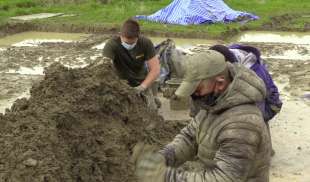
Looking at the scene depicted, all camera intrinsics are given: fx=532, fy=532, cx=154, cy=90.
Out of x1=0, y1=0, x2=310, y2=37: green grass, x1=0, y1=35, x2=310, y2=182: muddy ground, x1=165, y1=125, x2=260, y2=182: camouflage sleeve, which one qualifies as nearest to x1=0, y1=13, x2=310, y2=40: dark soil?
x1=0, y1=0, x2=310, y2=37: green grass

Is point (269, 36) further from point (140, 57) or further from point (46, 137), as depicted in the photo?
point (46, 137)

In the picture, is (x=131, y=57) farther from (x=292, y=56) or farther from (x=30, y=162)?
(x=292, y=56)

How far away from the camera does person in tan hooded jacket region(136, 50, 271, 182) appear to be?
2664mm

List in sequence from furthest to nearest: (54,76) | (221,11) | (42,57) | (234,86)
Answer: (221,11) < (42,57) < (54,76) < (234,86)

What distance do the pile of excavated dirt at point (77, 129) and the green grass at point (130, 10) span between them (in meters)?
8.46

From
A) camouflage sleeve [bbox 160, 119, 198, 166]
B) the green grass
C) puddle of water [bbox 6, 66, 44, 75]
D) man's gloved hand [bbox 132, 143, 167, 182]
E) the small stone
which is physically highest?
man's gloved hand [bbox 132, 143, 167, 182]

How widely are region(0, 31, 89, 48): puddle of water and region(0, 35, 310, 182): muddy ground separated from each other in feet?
19.8

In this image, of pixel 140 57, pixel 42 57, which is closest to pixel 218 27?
pixel 42 57

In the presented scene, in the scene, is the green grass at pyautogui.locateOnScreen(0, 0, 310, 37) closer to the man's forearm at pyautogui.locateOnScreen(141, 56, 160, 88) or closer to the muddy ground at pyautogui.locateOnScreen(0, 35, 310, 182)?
the muddy ground at pyautogui.locateOnScreen(0, 35, 310, 182)

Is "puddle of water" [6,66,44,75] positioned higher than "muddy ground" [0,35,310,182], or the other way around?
"muddy ground" [0,35,310,182]

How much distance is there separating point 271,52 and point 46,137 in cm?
888

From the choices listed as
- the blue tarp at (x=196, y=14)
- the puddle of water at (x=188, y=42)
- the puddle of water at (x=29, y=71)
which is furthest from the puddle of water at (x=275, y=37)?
the puddle of water at (x=29, y=71)

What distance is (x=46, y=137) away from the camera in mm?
4805

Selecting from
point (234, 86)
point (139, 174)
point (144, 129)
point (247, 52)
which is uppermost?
point (234, 86)
